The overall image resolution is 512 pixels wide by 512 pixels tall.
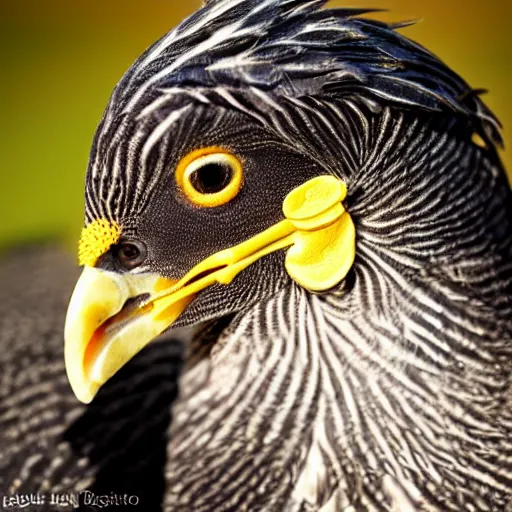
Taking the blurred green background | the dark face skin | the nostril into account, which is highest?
the blurred green background

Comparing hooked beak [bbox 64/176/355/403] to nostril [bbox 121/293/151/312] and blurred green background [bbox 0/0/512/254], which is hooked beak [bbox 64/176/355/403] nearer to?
nostril [bbox 121/293/151/312]

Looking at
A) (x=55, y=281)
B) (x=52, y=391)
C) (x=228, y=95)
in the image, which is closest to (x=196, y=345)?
(x=52, y=391)

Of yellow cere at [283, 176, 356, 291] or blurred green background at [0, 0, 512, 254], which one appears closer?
yellow cere at [283, 176, 356, 291]

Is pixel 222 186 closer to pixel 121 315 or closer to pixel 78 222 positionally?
pixel 121 315

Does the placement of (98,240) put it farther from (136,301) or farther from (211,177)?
(211,177)

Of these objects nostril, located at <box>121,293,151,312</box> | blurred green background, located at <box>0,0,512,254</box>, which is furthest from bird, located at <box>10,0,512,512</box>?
blurred green background, located at <box>0,0,512,254</box>

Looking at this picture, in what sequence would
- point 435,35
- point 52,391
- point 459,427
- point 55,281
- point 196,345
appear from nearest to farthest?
point 459,427 < point 196,345 < point 52,391 < point 55,281 < point 435,35

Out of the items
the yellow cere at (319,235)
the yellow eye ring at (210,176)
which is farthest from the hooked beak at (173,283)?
the yellow eye ring at (210,176)

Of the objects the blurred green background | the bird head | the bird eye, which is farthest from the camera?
the blurred green background
